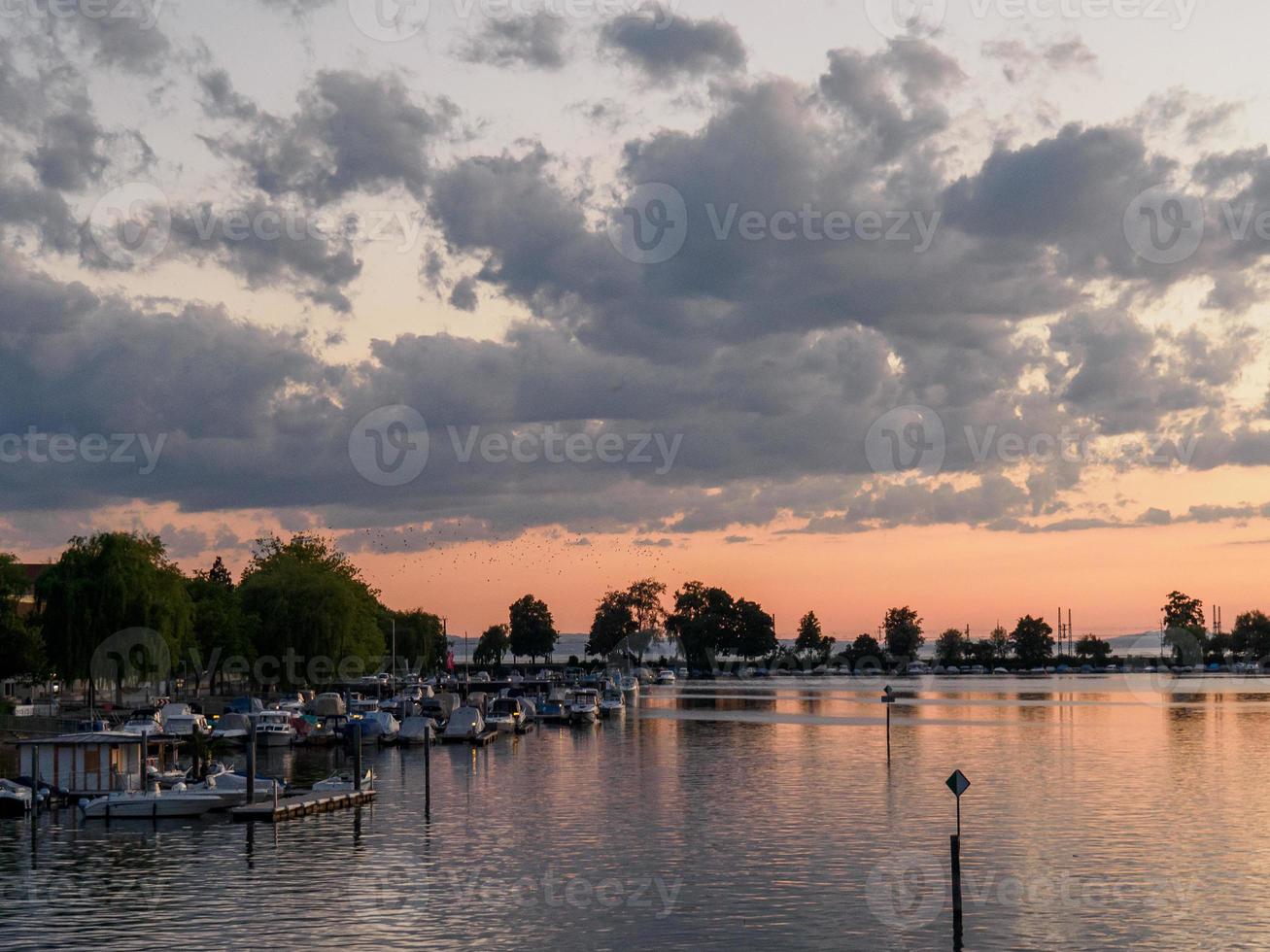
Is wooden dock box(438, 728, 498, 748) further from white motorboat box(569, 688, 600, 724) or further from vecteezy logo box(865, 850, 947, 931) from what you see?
vecteezy logo box(865, 850, 947, 931)

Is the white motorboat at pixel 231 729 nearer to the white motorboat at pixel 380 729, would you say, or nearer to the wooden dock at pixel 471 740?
the white motorboat at pixel 380 729

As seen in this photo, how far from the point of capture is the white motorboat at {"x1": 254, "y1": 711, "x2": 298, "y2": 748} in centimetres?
11938

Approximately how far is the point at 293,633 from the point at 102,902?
391 ft

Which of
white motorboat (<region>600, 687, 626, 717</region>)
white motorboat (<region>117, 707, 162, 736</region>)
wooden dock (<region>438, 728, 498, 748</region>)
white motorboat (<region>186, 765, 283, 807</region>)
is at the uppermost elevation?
white motorboat (<region>117, 707, 162, 736</region>)

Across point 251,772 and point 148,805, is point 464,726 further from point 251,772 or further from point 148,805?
point 148,805

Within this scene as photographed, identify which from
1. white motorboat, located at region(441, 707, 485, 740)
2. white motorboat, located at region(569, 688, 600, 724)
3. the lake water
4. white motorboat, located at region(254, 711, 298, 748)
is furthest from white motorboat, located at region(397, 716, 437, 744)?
white motorboat, located at region(569, 688, 600, 724)

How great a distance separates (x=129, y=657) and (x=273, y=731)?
16264mm

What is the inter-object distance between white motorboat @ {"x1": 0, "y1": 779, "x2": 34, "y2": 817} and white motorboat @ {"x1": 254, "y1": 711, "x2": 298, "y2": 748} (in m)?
44.6

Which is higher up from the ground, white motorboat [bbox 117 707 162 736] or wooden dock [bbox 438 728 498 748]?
white motorboat [bbox 117 707 162 736]

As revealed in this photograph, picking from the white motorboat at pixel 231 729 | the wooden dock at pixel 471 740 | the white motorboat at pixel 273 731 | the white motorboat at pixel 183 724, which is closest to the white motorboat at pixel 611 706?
the wooden dock at pixel 471 740

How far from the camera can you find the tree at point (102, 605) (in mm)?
123375

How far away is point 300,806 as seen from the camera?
2884 inches

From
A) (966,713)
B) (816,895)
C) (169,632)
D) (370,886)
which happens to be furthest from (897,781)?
(966,713)

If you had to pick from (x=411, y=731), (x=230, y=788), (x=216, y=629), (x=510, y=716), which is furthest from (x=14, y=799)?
(x=216, y=629)
